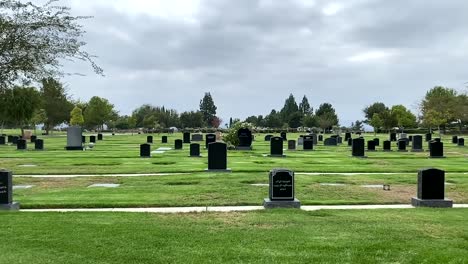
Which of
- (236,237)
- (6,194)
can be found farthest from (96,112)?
(236,237)

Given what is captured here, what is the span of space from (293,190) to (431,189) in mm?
3695

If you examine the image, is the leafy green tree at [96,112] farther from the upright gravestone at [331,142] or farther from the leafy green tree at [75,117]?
the upright gravestone at [331,142]

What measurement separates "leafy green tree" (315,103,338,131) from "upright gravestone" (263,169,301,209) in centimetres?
10032

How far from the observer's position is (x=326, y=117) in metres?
122

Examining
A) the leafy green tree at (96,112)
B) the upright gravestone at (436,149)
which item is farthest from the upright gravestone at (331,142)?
the leafy green tree at (96,112)

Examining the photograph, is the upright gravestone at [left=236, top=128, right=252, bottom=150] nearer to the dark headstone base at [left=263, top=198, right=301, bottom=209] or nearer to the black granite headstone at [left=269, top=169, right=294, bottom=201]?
the black granite headstone at [left=269, top=169, right=294, bottom=201]

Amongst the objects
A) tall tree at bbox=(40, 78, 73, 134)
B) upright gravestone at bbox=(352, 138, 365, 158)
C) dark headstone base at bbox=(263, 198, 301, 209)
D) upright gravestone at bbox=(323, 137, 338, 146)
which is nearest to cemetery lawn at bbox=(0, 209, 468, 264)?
dark headstone base at bbox=(263, 198, 301, 209)

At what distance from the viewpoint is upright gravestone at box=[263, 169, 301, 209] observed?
12.9 m

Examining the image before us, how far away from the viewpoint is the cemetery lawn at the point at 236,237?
7.67 meters

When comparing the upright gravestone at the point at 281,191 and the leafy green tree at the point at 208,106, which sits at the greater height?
the leafy green tree at the point at 208,106

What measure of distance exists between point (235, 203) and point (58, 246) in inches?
231

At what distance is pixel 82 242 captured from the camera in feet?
27.7

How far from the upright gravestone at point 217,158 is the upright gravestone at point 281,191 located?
923 cm

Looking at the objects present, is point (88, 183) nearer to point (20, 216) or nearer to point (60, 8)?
point (20, 216)
